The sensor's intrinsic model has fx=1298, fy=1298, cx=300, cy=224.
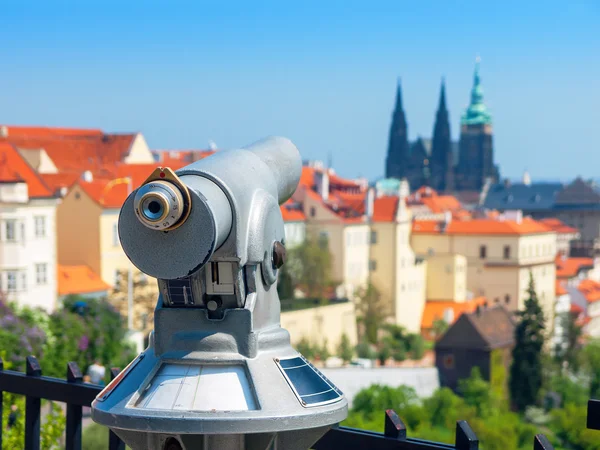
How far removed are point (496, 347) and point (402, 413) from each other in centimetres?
1322

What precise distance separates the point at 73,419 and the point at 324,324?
57638 millimetres

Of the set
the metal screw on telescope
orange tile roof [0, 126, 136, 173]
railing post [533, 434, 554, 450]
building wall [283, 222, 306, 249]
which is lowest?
building wall [283, 222, 306, 249]

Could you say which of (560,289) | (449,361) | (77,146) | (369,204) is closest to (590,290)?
(560,289)

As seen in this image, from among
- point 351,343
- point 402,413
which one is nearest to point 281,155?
point 402,413

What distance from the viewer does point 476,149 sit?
165 metres

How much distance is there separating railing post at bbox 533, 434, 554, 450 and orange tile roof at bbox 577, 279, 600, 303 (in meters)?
91.4

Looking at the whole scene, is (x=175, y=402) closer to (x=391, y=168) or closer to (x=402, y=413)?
(x=402, y=413)

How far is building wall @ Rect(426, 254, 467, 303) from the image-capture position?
3071 inches

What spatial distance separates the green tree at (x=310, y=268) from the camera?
2576 inches

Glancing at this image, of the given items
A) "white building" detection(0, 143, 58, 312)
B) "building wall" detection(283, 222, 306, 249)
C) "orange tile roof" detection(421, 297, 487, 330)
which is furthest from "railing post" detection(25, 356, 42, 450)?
"orange tile roof" detection(421, 297, 487, 330)

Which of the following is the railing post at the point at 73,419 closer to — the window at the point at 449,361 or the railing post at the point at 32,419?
the railing post at the point at 32,419

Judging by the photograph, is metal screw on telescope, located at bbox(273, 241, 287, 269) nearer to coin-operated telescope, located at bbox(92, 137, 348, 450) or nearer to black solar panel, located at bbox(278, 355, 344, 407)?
coin-operated telescope, located at bbox(92, 137, 348, 450)

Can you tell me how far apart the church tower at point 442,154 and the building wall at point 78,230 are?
113990mm

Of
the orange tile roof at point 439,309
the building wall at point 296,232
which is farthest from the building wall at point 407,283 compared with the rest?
the building wall at point 296,232
